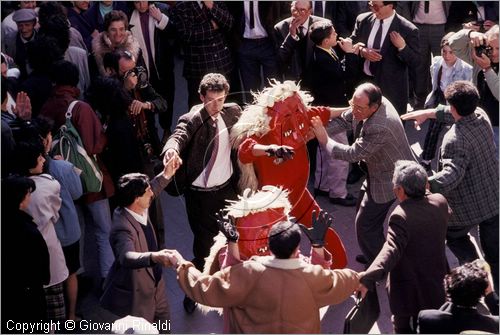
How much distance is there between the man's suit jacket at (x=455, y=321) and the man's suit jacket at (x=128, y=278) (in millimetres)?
1564

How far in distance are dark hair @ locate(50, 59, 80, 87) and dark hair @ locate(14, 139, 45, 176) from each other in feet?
3.29

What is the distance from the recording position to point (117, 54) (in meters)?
6.43

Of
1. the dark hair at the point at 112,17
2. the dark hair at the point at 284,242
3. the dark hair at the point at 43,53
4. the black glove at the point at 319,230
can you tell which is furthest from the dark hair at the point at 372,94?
the dark hair at the point at 112,17

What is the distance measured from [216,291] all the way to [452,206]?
2140 mm

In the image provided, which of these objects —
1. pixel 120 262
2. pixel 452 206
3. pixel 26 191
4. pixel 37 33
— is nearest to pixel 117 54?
pixel 37 33

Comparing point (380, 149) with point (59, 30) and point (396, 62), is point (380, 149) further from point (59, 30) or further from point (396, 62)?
point (59, 30)

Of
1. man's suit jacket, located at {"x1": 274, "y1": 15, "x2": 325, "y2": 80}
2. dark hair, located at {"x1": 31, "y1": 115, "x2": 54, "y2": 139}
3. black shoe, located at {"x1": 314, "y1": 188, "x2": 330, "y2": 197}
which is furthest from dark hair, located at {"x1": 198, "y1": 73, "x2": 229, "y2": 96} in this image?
black shoe, located at {"x1": 314, "y1": 188, "x2": 330, "y2": 197}

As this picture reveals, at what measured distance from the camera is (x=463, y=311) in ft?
13.1

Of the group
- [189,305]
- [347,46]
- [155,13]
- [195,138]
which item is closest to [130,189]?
[195,138]

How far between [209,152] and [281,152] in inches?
23.7

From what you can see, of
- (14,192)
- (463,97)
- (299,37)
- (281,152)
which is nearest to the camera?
(14,192)

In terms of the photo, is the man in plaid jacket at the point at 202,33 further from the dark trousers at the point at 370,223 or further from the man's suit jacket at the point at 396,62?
the dark trousers at the point at 370,223

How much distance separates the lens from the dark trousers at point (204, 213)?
5.66m

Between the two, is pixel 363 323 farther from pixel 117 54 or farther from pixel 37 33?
pixel 37 33
